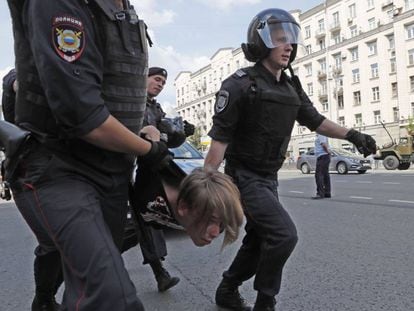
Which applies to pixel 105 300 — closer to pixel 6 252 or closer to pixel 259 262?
pixel 259 262

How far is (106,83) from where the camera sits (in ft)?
5.89

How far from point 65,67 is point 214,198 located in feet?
2.23

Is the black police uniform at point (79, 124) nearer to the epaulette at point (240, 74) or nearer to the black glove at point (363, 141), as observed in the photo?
the epaulette at point (240, 74)

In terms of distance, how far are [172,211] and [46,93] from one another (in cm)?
69

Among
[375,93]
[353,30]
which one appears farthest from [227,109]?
[353,30]

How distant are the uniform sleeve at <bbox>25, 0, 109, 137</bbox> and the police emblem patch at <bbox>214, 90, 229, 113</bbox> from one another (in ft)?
4.86

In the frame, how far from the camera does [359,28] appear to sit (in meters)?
53.1

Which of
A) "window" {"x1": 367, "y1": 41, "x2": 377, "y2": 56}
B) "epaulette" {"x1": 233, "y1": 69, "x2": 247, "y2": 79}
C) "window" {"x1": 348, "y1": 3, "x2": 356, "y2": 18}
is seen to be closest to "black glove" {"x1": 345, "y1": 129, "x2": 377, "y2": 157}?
"epaulette" {"x1": 233, "y1": 69, "x2": 247, "y2": 79}

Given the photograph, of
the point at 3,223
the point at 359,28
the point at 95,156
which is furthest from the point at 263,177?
the point at 359,28

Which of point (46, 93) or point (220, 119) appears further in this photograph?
point (220, 119)

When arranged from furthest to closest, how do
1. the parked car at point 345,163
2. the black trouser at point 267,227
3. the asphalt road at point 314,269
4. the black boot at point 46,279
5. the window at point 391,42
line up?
the window at point 391,42, the parked car at point 345,163, the asphalt road at point 314,269, the black trouser at point 267,227, the black boot at point 46,279

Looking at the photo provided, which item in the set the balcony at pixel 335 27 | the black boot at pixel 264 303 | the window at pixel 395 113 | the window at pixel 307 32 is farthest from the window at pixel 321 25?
the black boot at pixel 264 303

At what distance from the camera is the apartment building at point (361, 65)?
45.7 meters

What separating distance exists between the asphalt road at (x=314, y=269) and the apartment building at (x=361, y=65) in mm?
37823
